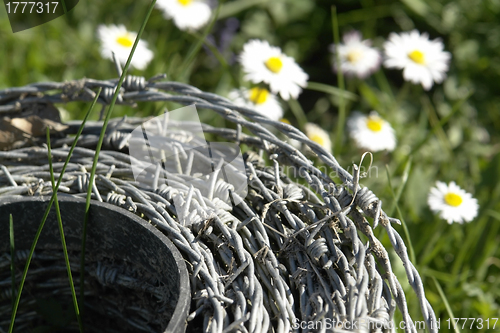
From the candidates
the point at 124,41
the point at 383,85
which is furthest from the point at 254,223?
the point at 383,85

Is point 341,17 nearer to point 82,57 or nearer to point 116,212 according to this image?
point 82,57

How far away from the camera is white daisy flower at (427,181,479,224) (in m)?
1.00

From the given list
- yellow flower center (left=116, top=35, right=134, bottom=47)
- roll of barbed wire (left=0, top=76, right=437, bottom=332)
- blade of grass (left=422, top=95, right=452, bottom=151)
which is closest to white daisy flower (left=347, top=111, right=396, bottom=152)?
blade of grass (left=422, top=95, right=452, bottom=151)

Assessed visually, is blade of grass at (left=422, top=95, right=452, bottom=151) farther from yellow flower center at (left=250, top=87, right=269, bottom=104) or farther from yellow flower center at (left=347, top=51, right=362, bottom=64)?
yellow flower center at (left=250, top=87, right=269, bottom=104)

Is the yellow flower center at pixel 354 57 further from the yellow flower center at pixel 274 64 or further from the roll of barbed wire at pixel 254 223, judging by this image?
the roll of barbed wire at pixel 254 223

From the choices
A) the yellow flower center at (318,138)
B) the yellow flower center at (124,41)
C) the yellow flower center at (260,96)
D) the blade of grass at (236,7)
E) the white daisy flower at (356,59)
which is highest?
the blade of grass at (236,7)

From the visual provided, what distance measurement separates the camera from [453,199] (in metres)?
1.03

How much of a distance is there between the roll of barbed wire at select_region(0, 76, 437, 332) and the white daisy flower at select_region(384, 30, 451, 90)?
721mm

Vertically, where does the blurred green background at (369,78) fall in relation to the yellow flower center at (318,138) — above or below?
above

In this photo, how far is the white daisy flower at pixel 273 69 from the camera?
1097mm

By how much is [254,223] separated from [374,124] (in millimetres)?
782

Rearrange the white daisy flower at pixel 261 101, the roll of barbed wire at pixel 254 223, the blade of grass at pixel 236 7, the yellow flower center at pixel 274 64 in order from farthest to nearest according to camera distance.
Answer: the blade of grass at pixel 236 7
the white daisy flower at pixel 261 101
the yellow flower center at pixel 274 64
the roll of barbed wire at pixel 254 223

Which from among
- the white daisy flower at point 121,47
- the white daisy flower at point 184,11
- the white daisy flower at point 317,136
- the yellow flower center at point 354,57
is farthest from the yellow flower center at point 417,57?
the white daisy flower at point 121,47

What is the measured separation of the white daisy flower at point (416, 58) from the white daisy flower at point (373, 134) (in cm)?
15
